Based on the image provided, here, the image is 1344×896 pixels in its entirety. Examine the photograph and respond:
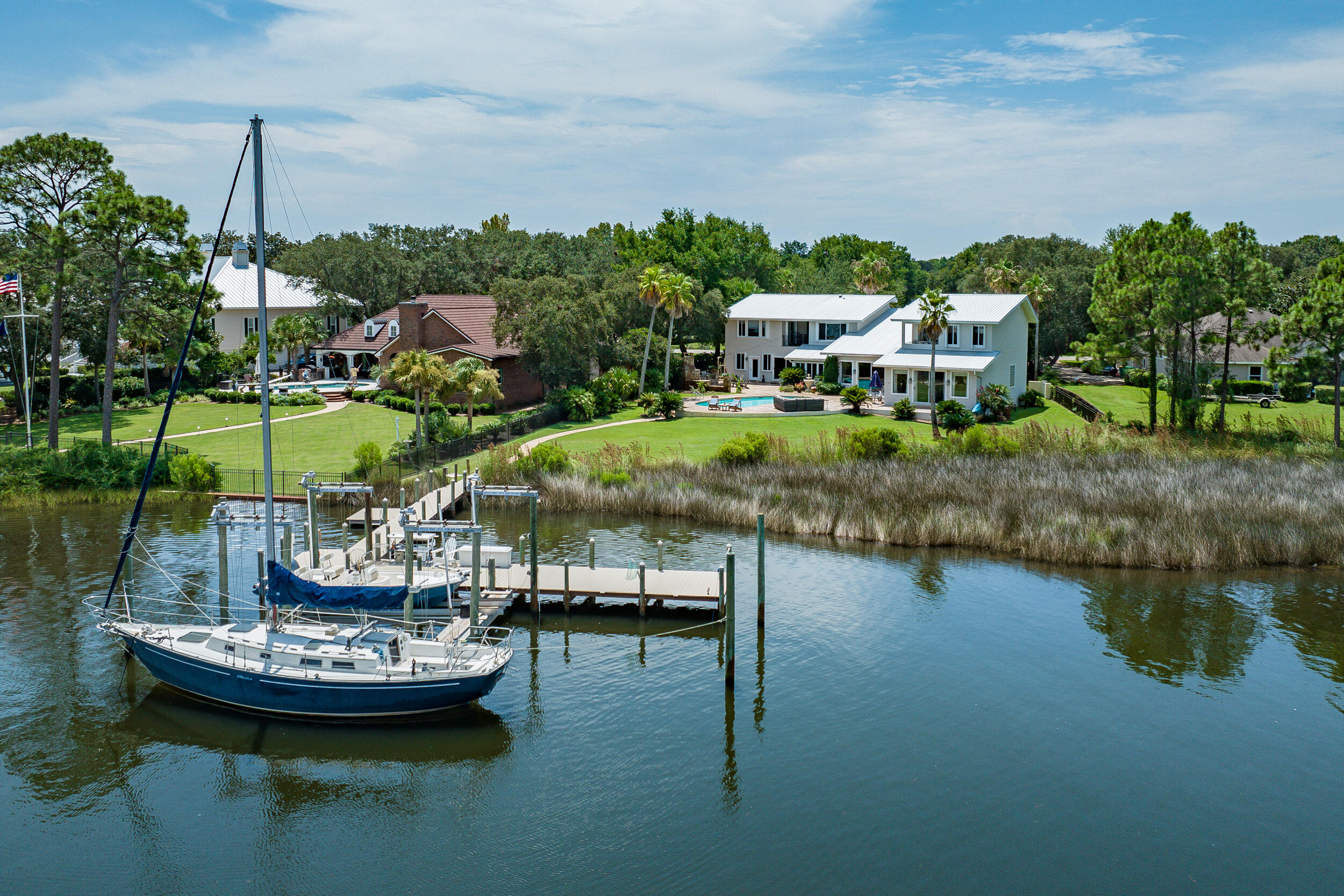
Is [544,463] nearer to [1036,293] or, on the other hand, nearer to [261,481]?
[261,481]

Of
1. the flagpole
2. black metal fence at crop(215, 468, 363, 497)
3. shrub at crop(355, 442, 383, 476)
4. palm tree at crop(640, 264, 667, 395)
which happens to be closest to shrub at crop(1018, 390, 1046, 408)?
palm tree at crop(640, 264, 667, 395)

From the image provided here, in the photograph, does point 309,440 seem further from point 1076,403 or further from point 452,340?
point 1076,403

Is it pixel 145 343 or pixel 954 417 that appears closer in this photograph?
pixel 954 417

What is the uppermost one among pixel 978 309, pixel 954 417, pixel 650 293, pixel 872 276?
pixel 872 276

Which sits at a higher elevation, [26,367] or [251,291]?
[251,291]

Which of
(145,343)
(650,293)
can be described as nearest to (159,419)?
(145,343)

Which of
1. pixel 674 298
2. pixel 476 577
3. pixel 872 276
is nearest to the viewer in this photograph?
pixel 476 577

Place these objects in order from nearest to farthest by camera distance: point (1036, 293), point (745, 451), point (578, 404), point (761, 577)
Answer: point (761, 577)
point (745, 451)
point (578, 404)
point (1036, 293)
